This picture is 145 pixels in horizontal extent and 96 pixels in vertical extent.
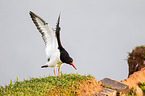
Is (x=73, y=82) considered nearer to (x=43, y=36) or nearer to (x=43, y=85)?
(x=43, y=85)

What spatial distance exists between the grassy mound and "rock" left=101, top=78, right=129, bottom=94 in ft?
1.60

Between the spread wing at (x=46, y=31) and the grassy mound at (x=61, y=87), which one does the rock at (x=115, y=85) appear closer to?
the grassy mound at (x=61, y=87)

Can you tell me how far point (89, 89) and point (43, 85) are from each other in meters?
1.55

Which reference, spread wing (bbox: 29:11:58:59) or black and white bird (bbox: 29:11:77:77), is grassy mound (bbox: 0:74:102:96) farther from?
spread wing (bbox: 29:11:58:59)

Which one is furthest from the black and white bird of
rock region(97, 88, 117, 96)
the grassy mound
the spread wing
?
rock region(97, 88, 117, 96)

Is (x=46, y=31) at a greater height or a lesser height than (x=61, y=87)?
greater

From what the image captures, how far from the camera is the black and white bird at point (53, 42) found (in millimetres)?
7285

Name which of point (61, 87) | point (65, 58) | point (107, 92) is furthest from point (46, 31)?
point (107, 92)

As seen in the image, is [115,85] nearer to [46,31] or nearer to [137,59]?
[46,31]

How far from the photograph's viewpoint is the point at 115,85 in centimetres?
858

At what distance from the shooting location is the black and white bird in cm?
729

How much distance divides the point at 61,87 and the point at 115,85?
2.52 m

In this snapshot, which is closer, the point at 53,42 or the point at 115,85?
the point at 53,42

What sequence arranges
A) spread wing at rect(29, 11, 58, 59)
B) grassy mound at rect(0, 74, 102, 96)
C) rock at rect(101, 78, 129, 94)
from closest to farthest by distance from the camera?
grassy mound at rect(0, 74, 102, 96) < spread wing at rect(29, 11, 58, 59) < rock at rect(101, 78, 129, 94)
